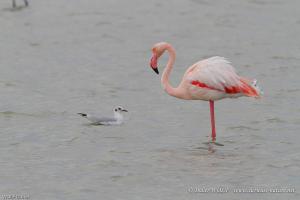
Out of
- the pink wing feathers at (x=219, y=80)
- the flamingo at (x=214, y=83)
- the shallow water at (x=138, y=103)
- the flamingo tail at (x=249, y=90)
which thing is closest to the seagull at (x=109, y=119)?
the shallow water at (x=138, y=103)

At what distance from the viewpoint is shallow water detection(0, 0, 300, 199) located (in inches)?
415

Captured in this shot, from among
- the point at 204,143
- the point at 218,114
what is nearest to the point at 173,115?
the point at 218,114

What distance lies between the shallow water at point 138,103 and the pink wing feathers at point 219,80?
733mm

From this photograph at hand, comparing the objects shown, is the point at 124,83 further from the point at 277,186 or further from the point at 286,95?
the point at 277,186

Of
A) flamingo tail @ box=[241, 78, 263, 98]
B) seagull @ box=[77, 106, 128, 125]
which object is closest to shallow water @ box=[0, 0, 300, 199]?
seagull @ box=[77, 106, 128, 125]

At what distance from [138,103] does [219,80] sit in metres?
3.16

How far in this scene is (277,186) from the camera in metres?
10.2

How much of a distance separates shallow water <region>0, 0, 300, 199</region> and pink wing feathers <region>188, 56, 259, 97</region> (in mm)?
733

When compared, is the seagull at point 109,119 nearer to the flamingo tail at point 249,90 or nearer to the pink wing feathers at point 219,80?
the pink wing feathers at point 219,80

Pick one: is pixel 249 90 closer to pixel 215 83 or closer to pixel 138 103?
pixel 215 83

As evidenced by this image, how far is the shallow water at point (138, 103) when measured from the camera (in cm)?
1055

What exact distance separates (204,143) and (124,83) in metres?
4.57

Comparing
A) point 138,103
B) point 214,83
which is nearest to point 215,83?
point 214,83

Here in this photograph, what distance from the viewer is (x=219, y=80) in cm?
1193
